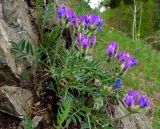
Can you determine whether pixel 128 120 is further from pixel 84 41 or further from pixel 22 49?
pixel 22 49

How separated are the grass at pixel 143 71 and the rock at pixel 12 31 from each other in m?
2.36

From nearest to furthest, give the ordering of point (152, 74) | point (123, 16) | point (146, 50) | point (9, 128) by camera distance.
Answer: point (9, 128) → point (152, 74) → point (146, 50) → point (123, 16)

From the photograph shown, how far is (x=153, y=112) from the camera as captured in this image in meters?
7.57

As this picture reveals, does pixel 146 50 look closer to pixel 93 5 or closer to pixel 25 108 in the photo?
pixel 93 5

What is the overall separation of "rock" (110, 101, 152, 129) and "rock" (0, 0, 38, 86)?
0.99 metres

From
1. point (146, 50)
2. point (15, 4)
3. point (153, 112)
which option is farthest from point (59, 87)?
point (146, 50)

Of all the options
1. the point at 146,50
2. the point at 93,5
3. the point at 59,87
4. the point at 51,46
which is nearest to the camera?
the point at 59,87

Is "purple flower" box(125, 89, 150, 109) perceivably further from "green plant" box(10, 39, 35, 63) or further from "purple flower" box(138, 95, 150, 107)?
"green plant" box(10, 39, 35, 63)

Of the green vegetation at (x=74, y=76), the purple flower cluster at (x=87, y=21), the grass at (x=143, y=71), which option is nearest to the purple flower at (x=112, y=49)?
the green vegetation at (x=74, y=76)

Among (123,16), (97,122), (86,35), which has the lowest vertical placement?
(123,16)

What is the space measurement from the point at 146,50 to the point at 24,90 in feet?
30.8

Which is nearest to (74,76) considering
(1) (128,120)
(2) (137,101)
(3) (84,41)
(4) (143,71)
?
(3) (84,41)

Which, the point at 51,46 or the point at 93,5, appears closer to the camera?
the point at 51,46

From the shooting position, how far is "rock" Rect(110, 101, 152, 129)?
468 cm
